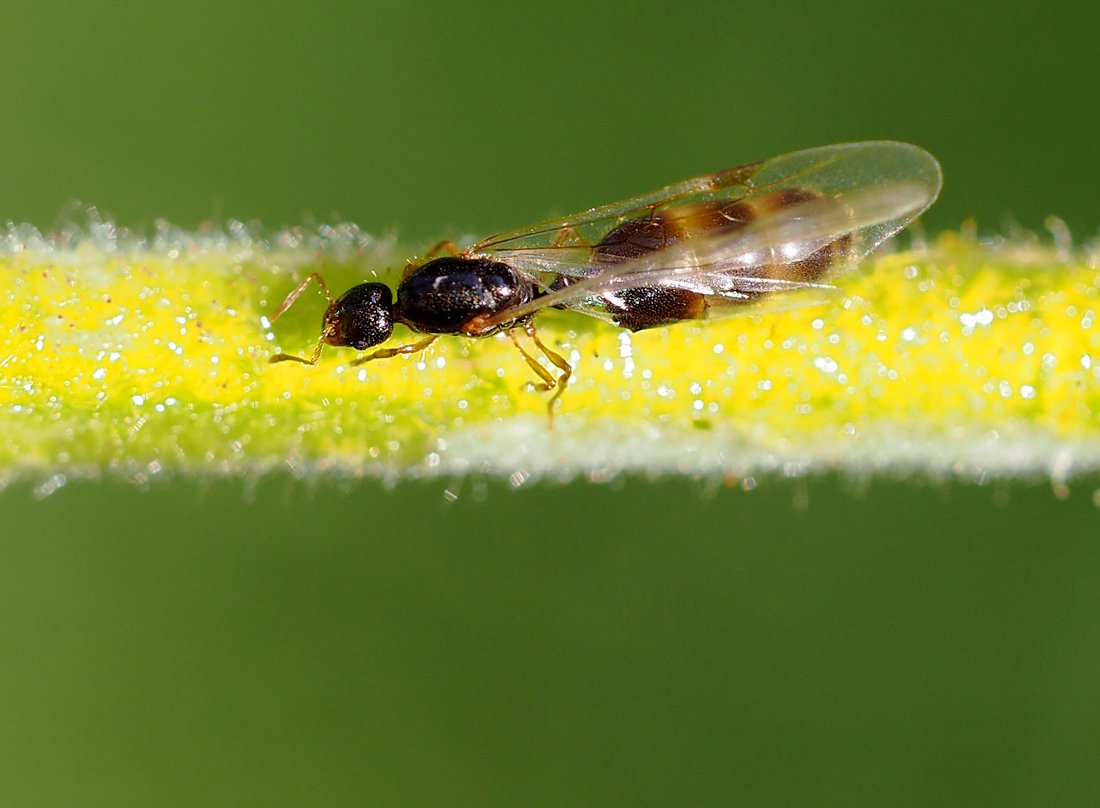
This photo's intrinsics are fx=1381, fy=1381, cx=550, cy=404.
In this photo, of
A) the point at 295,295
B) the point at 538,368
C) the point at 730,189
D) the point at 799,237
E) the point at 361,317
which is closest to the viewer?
the point at 295,295

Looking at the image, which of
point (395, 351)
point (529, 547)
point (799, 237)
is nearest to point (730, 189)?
point (799, 237)

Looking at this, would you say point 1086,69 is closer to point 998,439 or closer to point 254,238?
point 998,439

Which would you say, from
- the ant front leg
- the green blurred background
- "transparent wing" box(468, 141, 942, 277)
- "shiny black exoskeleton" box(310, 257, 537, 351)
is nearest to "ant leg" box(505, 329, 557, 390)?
the ant front leg

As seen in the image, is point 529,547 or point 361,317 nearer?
point 361,317

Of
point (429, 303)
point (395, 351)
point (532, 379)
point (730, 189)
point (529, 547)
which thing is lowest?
point (529, 547)

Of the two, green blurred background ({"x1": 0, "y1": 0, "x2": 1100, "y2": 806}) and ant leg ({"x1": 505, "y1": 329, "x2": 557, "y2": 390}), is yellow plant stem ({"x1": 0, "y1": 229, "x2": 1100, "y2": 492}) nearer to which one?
ant leg ({"x1": 505, "y1": 329, "x2": 557, "y2": 390})

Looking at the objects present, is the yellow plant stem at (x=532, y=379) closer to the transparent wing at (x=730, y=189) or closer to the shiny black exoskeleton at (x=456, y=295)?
the shiny black exoskeleton at (x=456, y=295)

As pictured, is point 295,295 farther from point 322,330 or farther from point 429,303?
point 429,303

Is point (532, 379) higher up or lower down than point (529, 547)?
higher up
